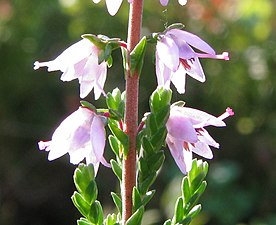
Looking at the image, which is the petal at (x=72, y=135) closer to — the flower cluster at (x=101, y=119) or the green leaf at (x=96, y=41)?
the flower cluster at (x=101, y=119)

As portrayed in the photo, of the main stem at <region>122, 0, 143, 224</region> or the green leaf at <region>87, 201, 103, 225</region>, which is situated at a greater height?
the main stem at <region>122, 0, 143, 224</region>

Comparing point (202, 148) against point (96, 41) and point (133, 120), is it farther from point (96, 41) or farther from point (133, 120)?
point (96, 41)

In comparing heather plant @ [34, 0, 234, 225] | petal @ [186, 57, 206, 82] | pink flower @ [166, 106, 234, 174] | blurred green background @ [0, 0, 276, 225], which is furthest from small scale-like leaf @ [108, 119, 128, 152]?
blurred green background @ [0, 0, 276, 225]

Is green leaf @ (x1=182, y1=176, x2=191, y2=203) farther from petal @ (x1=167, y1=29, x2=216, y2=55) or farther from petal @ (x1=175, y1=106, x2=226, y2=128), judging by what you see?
petal @ (x1=167, y1=29, x2=216, y2=55)

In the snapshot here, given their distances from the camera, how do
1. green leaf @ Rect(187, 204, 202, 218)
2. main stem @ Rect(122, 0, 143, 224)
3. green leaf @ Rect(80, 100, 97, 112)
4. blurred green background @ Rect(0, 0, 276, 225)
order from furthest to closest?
blurred green background @ Rect(0, 0, 276, 225)
green leaf @ Rect(187, 204, 202, 218)
green leaf @ Rect(80, 100, 97, 112)
main stem @ Rect(122, 0, 143, 224)

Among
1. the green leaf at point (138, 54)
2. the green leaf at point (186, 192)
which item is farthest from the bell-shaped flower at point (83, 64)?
the green leaf at point (186, 192)

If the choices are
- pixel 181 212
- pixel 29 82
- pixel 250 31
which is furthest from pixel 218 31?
pixel 181 212

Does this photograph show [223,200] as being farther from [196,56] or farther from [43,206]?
[196,56]
